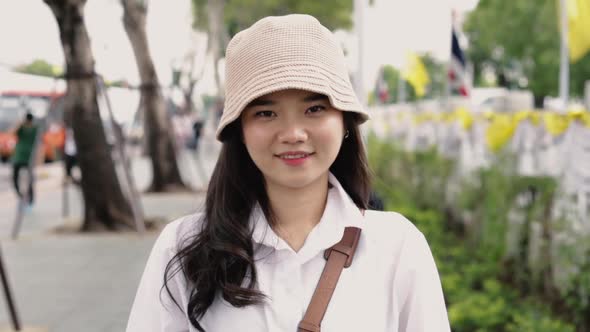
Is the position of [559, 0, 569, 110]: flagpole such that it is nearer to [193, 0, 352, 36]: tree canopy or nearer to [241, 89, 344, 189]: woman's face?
[241, 89, 344, 189]: woman's face

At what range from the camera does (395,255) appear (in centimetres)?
160

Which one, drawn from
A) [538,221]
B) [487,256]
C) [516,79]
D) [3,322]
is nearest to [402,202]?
[487,256]

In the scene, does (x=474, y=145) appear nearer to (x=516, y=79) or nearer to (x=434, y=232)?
(x=434, y=232)

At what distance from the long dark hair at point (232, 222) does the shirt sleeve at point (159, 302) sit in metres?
0.02

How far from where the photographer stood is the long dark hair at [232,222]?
5.17ft

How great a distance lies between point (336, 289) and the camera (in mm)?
1542

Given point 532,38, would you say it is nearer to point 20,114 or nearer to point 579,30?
point 20,114

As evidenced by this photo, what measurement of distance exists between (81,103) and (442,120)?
5.18 m

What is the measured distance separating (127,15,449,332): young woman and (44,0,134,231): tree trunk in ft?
25.1

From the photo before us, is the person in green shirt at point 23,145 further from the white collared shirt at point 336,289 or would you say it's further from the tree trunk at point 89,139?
the white collared shirt at point 336,289

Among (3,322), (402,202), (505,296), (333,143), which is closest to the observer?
(333,143)

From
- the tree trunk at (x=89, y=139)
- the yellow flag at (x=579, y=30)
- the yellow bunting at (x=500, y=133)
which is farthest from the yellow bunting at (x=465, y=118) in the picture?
the tree trunk at (x=89, y=139)

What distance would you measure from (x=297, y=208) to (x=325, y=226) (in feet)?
0.33

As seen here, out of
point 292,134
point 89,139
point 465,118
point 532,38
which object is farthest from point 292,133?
point 532,38
